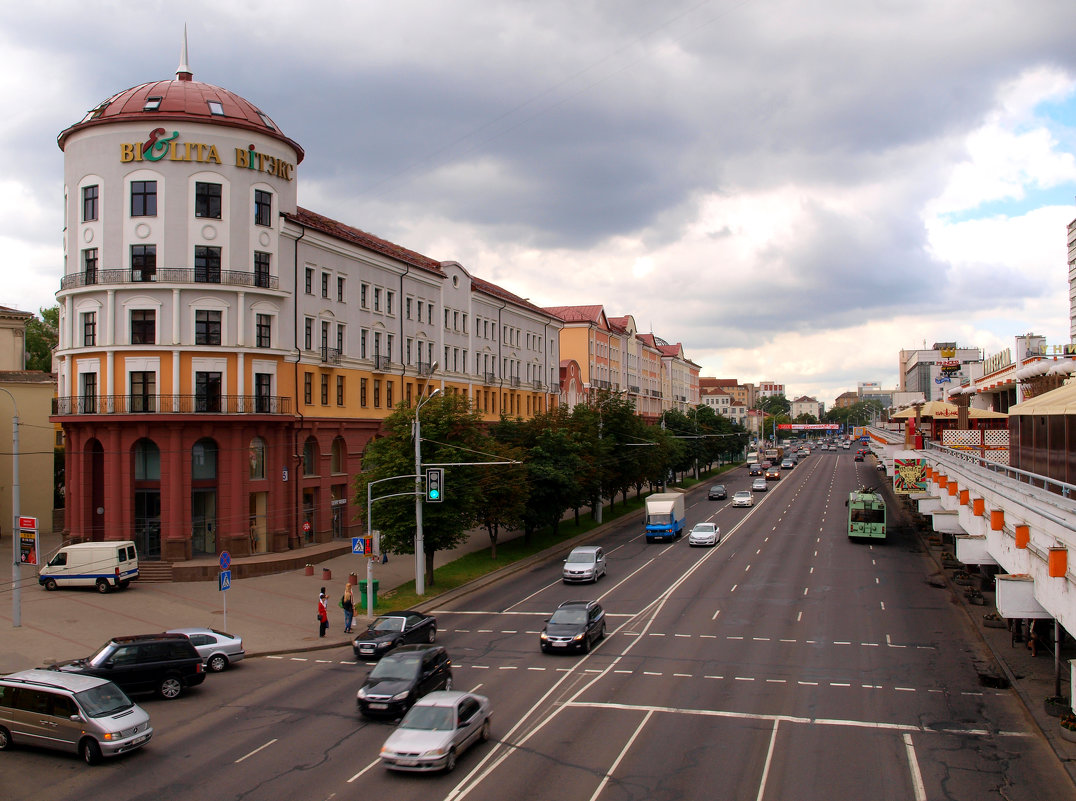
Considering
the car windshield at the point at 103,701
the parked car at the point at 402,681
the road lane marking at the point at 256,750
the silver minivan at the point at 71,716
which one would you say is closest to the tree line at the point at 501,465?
the parked car at the point at 402,681

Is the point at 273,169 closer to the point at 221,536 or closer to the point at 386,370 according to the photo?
the point at 386,370

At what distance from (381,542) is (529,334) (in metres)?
46.1

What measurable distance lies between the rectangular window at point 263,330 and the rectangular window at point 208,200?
5920 millimetres

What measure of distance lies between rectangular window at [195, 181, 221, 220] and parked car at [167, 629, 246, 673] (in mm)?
26361

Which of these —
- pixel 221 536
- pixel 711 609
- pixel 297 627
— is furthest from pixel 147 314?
pixel 711 609

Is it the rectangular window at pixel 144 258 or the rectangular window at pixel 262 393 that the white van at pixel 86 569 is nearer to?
the rectangular window at pixel 262 393

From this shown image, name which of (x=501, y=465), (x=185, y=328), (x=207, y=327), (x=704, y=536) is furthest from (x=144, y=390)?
(x=704, y=536)

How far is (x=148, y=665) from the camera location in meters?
23.2

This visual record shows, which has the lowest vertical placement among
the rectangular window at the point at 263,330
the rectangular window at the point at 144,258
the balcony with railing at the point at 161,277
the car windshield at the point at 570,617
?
the car windshield at the point at 570,617

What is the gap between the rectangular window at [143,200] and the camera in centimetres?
4478

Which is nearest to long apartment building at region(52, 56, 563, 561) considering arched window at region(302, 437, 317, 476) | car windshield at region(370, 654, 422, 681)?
arched window at region(302, 437, 317, 476)

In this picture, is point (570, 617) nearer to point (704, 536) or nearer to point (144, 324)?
point (704, 536)

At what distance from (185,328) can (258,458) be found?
818cm

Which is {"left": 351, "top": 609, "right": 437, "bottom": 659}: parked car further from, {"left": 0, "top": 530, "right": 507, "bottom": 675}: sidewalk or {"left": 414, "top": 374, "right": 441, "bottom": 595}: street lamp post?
{"left": 414, "top": 374, "right": 441, "bottom": 595}: street lamp post
